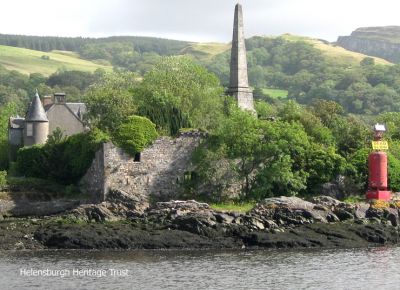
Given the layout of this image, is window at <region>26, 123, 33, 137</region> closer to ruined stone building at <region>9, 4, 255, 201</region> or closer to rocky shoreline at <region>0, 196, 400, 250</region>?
ruined stone building at <region>9, 4, 255, 201</region>

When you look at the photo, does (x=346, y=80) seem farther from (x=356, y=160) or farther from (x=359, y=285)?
(x=359, y=285)

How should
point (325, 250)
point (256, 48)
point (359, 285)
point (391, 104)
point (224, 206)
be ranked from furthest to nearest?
point (256, 48)
point (391, 104)
point (224, 206)
point (325, 250)
point (359, 285)

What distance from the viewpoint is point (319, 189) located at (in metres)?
54.5

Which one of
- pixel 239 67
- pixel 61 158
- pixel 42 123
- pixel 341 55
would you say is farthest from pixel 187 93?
pixel 341 55

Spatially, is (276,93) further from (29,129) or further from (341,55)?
(29,129)

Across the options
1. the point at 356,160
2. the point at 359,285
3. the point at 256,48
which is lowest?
the point at 359,285

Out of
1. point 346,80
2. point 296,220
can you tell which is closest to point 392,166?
point 296,220

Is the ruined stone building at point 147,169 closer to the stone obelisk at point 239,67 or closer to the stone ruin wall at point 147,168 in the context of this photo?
the stone ruin wall at point 147,168

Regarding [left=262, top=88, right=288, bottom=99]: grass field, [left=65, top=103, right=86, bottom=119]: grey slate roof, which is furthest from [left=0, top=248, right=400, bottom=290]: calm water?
[left=262, top=88, right=288, bottom=99]: grass field

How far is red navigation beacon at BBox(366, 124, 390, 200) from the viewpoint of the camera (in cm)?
5350

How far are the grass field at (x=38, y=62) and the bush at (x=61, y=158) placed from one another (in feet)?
330

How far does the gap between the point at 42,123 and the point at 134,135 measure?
1052 centimetres

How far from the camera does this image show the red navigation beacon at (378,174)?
2106 inches

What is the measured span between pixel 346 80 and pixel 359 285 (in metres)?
105
